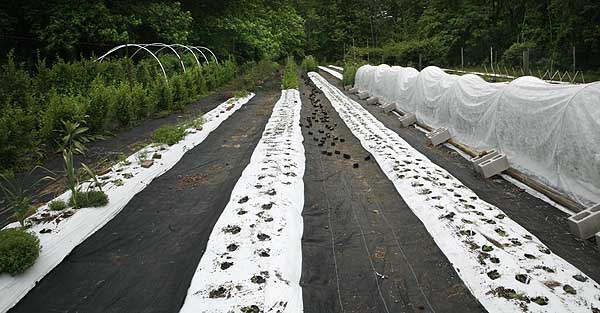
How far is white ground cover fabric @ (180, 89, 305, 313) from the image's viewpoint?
80.0 inches

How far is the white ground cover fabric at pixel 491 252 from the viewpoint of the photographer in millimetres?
2104

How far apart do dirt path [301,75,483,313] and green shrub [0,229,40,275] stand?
169cm

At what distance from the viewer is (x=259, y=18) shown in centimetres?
2270

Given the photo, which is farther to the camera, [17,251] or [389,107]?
[389,107]

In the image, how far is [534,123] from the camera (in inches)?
157

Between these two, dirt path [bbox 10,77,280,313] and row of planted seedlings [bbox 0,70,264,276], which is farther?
row of planted seedlings [bbox 0,70,264,276]

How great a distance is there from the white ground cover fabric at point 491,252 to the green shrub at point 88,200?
279 centimetres

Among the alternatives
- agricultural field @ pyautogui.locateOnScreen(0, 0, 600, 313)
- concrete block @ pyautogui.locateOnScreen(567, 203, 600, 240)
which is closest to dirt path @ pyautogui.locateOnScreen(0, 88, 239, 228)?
agricultural field @ pyautogui.locateOnScreen(0, 0, 600, 313)

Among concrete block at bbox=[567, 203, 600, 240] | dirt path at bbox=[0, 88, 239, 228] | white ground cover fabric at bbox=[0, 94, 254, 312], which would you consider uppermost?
dirt path at bbox=[0, 88, 239, 228]

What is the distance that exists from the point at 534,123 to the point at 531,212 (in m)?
1.11

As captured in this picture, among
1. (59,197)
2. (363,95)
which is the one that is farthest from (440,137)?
(363,95)

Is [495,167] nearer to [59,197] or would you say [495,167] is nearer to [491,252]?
[491,252]

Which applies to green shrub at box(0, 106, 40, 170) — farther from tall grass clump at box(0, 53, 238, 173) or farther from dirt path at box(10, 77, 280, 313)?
dirt path at box(10, 77, 280, 313)

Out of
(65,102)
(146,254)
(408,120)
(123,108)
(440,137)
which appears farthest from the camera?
(408,120)
